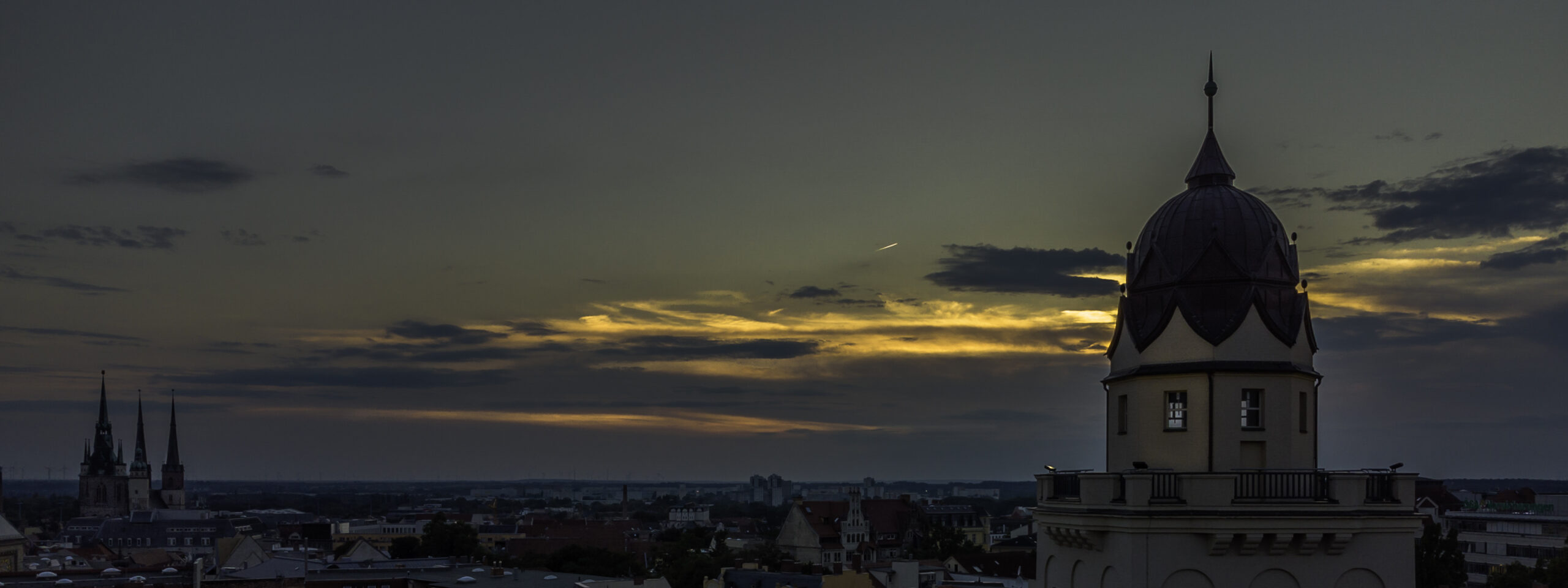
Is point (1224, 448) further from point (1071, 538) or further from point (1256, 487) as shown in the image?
point (1071, 538)

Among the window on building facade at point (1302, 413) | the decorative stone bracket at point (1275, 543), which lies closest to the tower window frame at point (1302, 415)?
the window on building facade at point (1302, 413)

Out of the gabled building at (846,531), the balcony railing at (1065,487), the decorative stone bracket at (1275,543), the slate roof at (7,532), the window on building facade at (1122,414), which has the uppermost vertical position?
the window on building facade at (1122,414)

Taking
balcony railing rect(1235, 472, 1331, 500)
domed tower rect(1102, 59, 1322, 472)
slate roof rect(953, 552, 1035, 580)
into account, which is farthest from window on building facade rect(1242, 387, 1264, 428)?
slate roof rect(953, 552, 1035, 580)

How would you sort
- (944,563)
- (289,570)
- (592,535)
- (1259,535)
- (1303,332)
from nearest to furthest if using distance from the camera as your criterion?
(1259,535) < (1303,332) < (289,570) < (944,563) < (592,535)

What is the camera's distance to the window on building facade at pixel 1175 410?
59.6 feet

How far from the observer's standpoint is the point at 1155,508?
17375 millimetres

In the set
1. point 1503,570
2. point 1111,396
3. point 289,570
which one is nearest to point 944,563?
point 1503,570

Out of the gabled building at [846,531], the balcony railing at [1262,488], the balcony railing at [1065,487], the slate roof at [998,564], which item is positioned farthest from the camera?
the gabled building at [846,531]

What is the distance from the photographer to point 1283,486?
57.3 feet

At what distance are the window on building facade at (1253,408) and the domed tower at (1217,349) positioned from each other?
0.06ft

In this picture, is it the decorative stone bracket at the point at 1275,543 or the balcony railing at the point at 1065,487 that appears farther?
the balcony railing at the point at 1065,487

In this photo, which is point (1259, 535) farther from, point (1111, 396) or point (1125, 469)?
point (1111, 396)

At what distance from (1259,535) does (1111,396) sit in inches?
132

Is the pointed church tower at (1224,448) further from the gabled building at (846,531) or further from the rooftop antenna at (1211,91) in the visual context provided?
the gabled building at (846,531)
